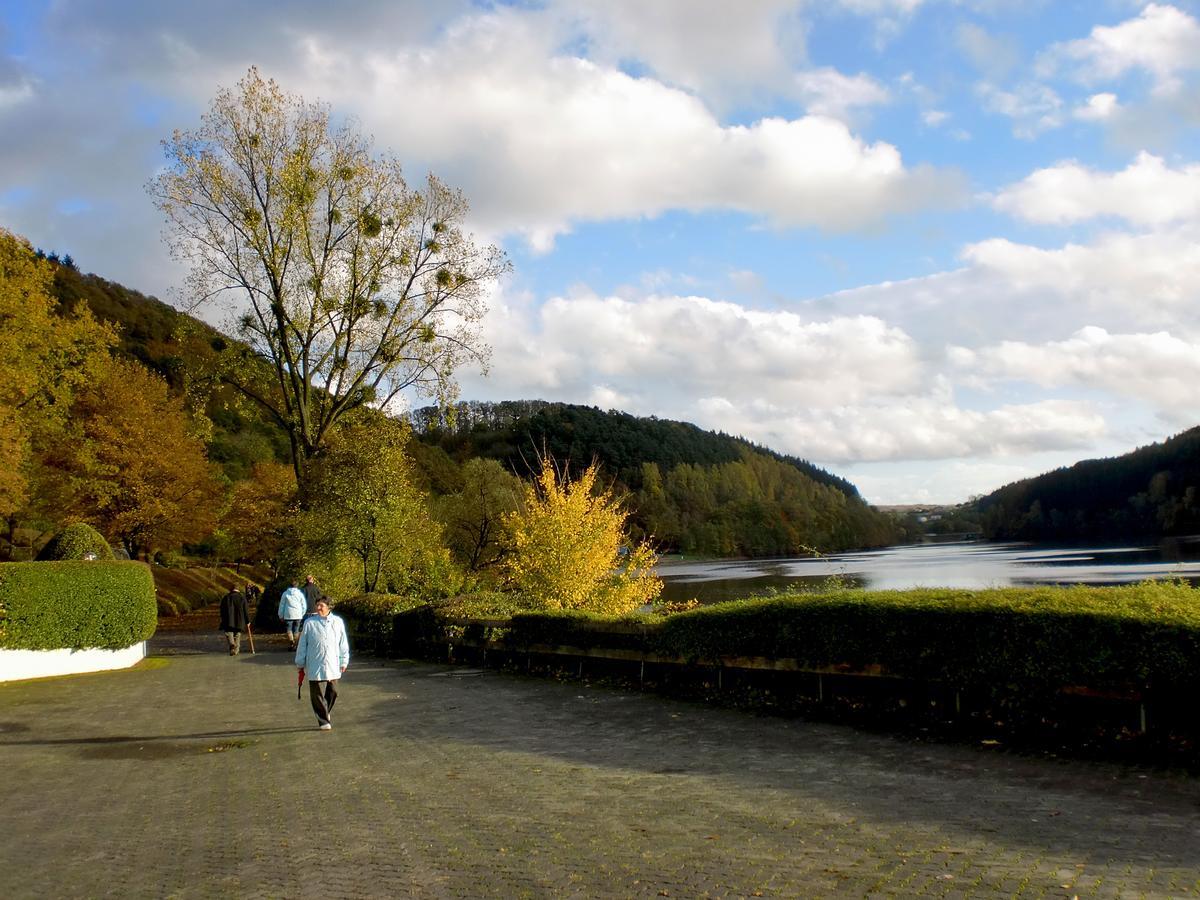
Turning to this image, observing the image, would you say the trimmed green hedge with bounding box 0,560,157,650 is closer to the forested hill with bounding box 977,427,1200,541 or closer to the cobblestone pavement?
the cobblestone pavement

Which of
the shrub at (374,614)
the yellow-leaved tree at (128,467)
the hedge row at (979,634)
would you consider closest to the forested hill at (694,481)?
the yellow-leaved tree at (128,467)

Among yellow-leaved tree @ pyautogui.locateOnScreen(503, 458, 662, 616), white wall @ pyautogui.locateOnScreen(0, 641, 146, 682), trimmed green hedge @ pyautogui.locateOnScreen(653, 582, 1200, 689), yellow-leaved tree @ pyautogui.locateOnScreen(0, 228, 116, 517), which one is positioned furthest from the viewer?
yellow-leaved tree @ pyautogui.locateOnScreen(0, 228, 116, 517)

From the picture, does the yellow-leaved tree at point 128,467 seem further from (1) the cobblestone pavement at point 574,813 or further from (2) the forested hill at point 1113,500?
(2) the forested hill at point 1113,500

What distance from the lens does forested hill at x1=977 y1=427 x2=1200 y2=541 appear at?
96.7 metres

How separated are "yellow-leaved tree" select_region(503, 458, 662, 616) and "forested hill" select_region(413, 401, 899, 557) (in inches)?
2499

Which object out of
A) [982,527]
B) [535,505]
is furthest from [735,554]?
[535,505]

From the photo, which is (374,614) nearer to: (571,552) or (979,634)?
(571,552)

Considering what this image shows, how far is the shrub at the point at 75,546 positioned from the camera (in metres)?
19.4

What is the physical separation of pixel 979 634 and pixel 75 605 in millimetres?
16645

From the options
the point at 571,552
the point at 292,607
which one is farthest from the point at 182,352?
the point at 571,552

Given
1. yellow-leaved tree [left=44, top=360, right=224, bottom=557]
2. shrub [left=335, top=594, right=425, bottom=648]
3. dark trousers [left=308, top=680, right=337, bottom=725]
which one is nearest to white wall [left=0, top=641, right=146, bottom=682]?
shrub [left=335, top=594, right=425, bottom=648]

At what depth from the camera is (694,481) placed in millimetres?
124562

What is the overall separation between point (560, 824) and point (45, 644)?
14.7 meters

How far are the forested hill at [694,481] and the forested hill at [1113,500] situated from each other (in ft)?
71.9
